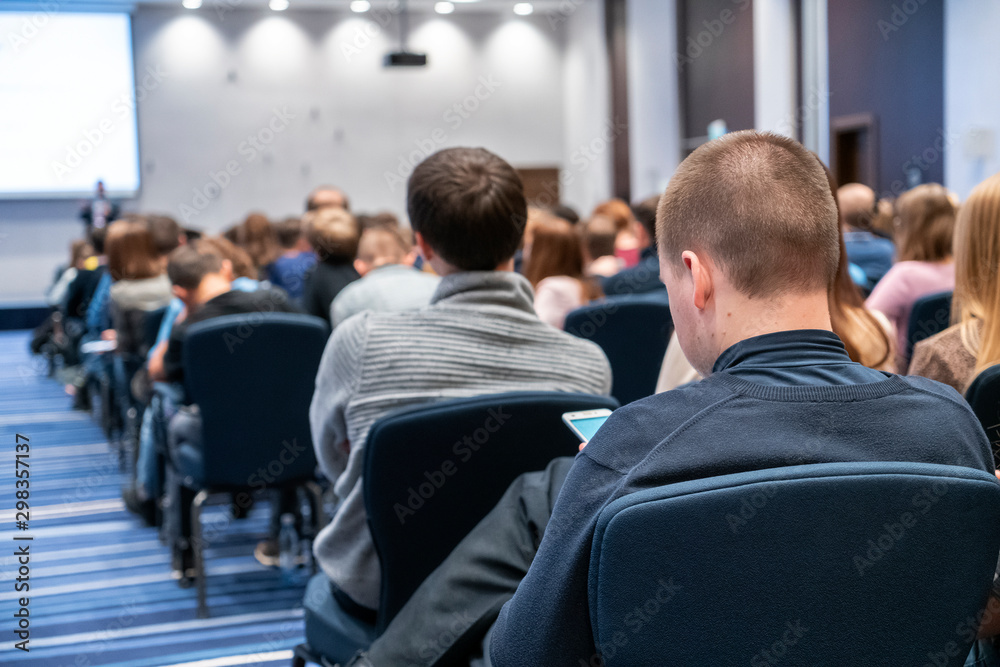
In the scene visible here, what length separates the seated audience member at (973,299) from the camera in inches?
72.0

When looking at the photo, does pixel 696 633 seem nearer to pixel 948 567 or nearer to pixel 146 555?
pixel 948 567

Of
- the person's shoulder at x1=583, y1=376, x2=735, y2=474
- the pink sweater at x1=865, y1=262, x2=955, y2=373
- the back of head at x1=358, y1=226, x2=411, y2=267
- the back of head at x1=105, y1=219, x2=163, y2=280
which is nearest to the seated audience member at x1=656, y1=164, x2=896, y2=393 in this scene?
the person's shoulder at x1=583, y1=376, x2=735, y2=474

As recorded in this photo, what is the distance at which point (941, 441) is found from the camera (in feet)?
3.00

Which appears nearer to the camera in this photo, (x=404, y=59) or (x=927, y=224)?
(x=927, y=224)

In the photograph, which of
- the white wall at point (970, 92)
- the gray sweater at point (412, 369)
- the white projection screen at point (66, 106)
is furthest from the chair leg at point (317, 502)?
the white projection screen at point (66, 106)

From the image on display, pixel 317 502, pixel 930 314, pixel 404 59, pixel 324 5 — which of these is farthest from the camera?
pixel 324 5

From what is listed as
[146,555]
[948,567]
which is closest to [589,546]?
[948,567]

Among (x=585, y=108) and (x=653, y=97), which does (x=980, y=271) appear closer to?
(x=653, y=97)

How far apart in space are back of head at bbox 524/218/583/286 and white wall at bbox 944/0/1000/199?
4.20 m

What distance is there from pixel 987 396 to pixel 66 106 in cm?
1273

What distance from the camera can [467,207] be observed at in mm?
1840

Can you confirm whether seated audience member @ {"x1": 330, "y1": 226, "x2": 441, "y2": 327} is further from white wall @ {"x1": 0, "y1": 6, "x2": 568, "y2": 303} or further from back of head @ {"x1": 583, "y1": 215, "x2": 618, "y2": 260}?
white wall @ {"x1": 0, "y1": 6, "x2": 568, "y2": 303}

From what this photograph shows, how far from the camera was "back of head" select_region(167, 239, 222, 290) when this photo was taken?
3.39 meters

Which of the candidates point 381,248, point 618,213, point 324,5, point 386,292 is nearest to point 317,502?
point 386,292
